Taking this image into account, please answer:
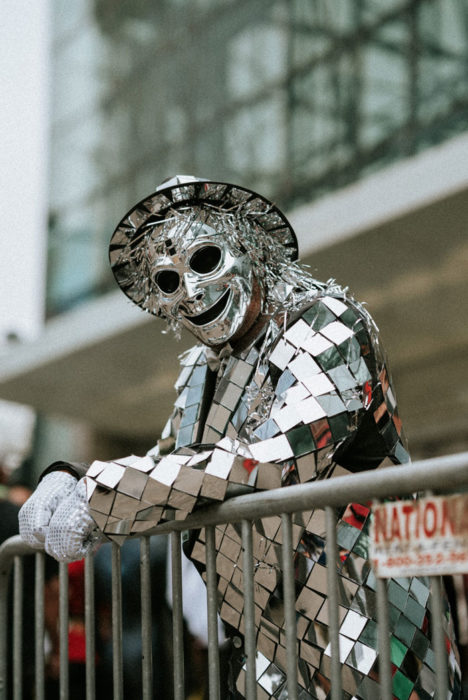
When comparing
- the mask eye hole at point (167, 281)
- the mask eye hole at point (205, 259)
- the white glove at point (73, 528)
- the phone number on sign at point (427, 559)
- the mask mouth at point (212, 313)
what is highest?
the mask eye hole at point (205, 259)

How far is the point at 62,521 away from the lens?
1939mm

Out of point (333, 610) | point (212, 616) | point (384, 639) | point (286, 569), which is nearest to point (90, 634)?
point (212, 616)

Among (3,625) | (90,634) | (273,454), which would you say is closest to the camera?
(273,454)

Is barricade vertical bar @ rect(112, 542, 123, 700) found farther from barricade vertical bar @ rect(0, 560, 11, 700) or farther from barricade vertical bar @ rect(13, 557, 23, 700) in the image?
barricade vertical bar @ rect(0, 560, 11, 700)

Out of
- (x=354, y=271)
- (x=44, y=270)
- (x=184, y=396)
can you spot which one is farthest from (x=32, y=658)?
(x=44, y=270)

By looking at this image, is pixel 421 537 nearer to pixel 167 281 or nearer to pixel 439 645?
pixel 439 645

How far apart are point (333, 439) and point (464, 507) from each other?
49 centimetres

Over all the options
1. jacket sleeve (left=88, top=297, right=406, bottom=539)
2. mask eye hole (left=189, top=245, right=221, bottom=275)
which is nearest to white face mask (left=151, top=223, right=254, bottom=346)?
mask eye hole (left=189, top=245, right=221, bottom=275)

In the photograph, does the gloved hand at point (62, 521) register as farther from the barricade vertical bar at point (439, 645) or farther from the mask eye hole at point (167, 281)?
the barricade vertical bar at point (439, 645)

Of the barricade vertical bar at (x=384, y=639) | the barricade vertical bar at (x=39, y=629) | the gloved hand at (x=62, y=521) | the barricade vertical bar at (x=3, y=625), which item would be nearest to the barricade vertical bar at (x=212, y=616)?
the gloved hand at (x=62, y=521)

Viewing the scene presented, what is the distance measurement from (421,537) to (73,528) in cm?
77

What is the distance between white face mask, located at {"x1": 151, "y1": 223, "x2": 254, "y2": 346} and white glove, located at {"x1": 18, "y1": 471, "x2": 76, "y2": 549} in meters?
0.47

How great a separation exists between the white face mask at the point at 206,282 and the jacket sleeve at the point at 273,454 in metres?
0.24

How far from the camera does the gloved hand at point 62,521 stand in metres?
1.93
